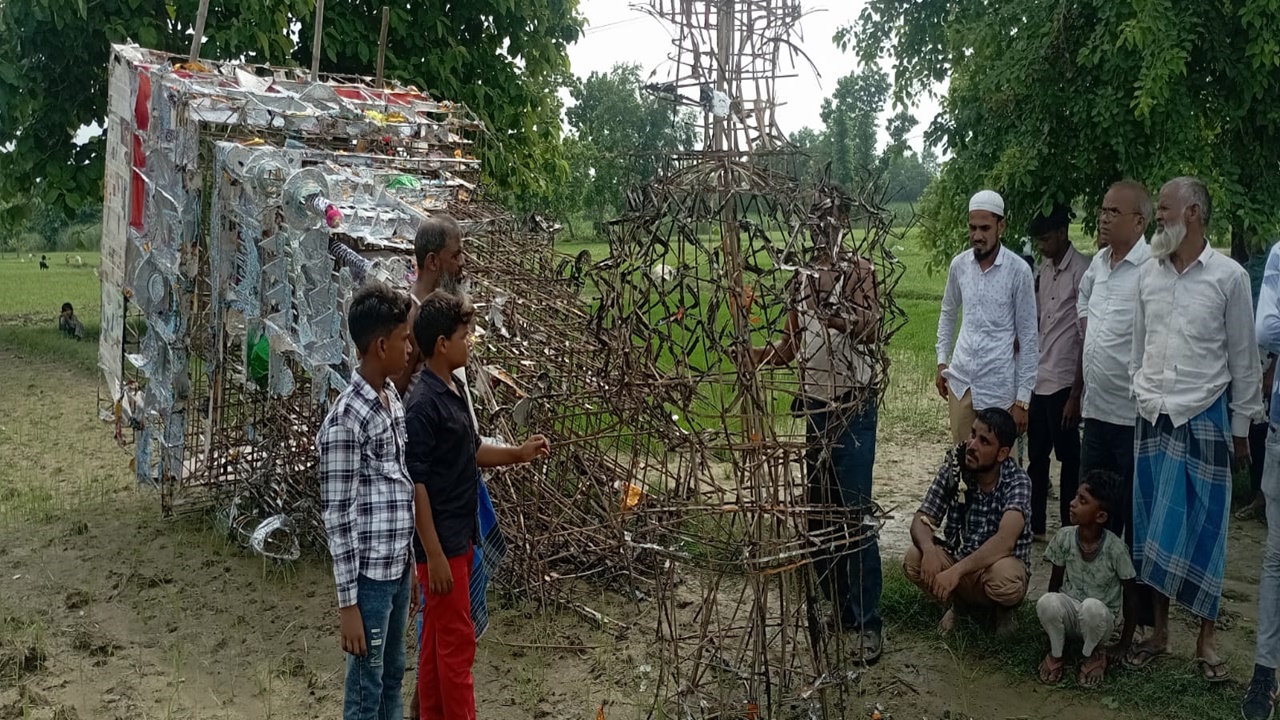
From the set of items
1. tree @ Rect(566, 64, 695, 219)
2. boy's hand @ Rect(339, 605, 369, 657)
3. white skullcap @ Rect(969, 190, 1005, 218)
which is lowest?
boy's hand @ Rect(339, 605, 369, 657)

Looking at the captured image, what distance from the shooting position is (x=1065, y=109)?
593 centimetres

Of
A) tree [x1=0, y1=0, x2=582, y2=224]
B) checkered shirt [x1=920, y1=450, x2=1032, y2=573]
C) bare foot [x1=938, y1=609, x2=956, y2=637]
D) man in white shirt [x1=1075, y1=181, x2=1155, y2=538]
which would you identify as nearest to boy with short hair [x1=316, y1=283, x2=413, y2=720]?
checkered shirt [x1=920, y1=450, x2=1032, y2=573]

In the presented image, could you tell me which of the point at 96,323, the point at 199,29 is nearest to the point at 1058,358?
the point at 199,29

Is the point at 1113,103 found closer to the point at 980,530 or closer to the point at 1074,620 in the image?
the point at 980,530

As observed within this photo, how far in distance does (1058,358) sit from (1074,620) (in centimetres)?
185

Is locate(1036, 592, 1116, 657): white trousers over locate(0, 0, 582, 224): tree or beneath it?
beneath

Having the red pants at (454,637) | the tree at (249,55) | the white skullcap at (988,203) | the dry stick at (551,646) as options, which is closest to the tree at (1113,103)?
the white skullcap at (988,203)

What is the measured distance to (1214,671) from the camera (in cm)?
420

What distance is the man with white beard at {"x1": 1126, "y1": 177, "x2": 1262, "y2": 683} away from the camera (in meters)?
4.07

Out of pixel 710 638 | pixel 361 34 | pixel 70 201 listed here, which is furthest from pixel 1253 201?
pixel 70 201

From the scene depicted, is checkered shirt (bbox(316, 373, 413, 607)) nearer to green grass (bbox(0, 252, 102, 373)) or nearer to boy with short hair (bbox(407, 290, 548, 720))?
boy with short hair (bbox(407, 290, 548, 720))

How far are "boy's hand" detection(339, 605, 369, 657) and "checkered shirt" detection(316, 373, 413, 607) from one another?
0.03 meters

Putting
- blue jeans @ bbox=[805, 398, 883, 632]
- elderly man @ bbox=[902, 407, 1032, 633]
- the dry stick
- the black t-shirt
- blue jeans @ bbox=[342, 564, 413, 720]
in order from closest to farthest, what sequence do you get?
blue jeans @ bbox=[342, 564, 413, 720], the black t-shirt, blue jeans @ bbox=[805, 398, 883, 632], elderly man @ bbox=[902, 407, 1032, 633], the dry stick

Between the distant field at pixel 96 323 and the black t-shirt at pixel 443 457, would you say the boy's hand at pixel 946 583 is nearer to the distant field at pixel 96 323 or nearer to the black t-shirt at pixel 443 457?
the distant field at pixel 96 323
